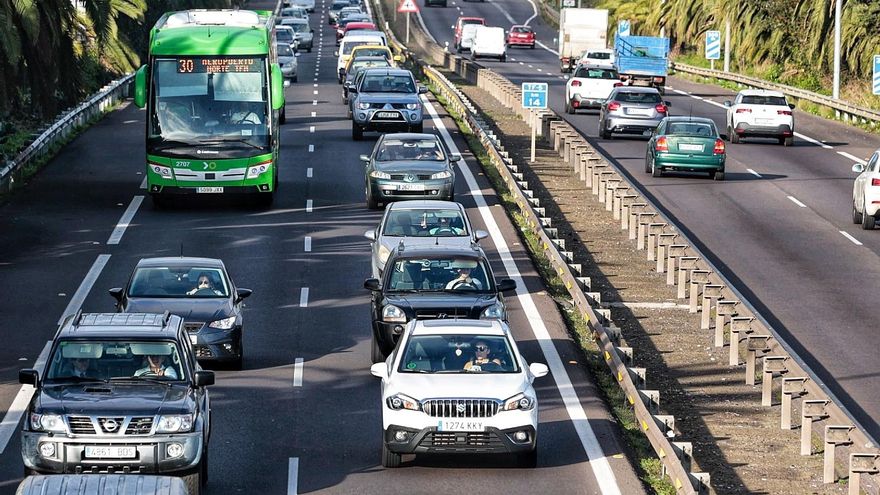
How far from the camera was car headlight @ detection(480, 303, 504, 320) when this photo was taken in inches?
781

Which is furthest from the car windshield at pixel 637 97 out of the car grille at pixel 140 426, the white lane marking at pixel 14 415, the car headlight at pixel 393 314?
the car grille at pixel 140 426

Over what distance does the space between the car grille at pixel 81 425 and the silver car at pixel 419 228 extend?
413 inches

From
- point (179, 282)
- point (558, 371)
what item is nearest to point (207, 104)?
point (179, 282)

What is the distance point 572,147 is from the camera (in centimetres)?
4322

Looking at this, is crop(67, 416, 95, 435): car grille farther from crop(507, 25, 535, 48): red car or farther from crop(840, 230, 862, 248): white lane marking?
crop(507, 25, 535, 48): red car

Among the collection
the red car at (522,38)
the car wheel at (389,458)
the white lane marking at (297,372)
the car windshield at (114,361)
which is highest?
the car windshield at (114,361)

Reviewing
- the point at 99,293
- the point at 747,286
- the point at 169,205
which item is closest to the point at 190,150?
the point at 169,205

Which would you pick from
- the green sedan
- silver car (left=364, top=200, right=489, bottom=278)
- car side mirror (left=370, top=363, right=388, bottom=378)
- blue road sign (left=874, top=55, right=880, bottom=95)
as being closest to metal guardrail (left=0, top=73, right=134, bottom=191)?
silver car (left=364, top=200, right=489, bottom=278)

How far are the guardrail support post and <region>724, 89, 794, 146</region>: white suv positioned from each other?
33507 mm

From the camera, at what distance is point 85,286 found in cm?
2634

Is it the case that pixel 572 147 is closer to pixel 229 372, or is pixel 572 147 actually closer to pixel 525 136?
pixel 525 136

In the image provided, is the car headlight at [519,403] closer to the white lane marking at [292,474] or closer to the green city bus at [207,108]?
the white lane marking at [292,474]

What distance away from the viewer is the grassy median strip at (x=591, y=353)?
16453 mm

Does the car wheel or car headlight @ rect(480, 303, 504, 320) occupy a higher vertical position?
car headlight @ rect(480, 303, 504, 320)
